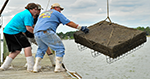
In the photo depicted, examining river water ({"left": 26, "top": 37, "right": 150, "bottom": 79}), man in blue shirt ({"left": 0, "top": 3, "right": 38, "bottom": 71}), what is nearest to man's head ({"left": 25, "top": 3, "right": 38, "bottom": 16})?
man in blue shirt ({"left": 0, "top": 3, "right": 38, "bottom": 71})

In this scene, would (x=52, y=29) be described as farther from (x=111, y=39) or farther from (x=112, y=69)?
(x=112, y=69)

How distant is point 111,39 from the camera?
378cm

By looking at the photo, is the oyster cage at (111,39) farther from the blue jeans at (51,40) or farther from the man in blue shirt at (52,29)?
the blue jeans at (51,40)

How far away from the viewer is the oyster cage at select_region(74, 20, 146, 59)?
3550 millimetres

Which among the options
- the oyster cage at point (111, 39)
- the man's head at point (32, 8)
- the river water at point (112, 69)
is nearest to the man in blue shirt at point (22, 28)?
the man's head at point (32, 8)

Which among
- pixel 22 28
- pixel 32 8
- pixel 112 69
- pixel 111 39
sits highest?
pixel 32 8

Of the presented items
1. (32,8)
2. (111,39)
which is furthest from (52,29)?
(111,39)

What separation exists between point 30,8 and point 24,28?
51cm

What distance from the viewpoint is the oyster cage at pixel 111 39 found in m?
3.55

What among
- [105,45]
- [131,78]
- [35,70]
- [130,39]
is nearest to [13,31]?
[35,70]

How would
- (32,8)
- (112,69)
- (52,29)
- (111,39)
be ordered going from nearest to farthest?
(111,39) < (52,29) < (32,8) < (112,69)

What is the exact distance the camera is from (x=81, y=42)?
4125mm

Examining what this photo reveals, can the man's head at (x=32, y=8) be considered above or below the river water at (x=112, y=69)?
above

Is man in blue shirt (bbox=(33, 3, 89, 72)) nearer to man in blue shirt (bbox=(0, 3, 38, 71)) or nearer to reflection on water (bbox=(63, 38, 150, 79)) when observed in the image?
man in blue shirt (bbox=(0, 3, 38, 71))
